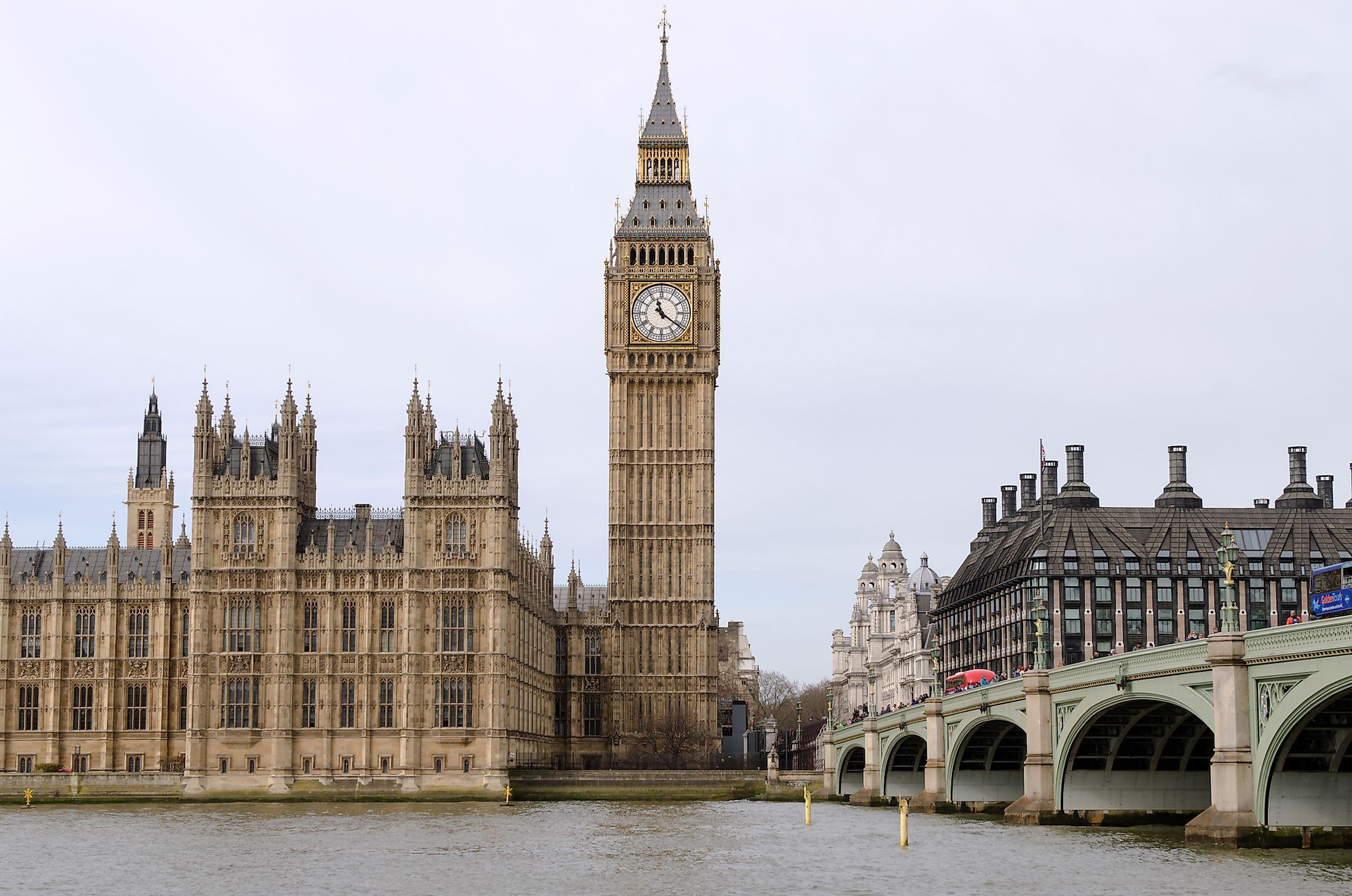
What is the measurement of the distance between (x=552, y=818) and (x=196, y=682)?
31.8 m

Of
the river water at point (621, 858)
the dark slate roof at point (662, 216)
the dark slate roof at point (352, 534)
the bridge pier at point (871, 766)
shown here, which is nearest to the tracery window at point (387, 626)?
the dark slate roof at point (352, 534)

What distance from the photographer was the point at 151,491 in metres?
155

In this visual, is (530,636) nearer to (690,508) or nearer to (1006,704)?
(690,508)

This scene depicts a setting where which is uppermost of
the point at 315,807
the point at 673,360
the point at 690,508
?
the point at 673,360

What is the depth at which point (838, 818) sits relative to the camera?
83.7 m

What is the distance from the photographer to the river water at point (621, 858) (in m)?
48.5

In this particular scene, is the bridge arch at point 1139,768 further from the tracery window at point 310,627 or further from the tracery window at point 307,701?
the tracery window at point 307,701

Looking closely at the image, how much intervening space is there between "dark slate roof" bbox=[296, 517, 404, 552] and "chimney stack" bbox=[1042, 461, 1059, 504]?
53.1m

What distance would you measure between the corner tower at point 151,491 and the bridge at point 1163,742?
72.0 metres

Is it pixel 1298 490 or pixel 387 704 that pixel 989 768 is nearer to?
pixel 387 704

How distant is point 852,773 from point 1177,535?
29825 mm

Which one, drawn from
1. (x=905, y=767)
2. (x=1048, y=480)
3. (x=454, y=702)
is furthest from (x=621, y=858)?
(x=1048, y=480)

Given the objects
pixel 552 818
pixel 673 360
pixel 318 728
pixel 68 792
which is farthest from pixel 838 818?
pixel 673 360

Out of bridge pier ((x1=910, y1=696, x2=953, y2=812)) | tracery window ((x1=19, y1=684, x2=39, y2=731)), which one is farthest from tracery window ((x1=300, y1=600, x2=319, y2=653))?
bridge pier ((x1=910, y1=696, x2=953, y2=812))
